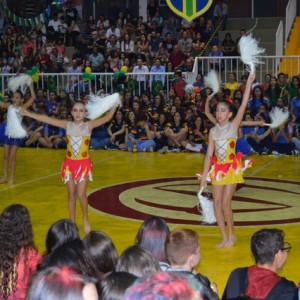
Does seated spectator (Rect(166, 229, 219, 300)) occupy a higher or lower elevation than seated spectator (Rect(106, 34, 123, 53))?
lower

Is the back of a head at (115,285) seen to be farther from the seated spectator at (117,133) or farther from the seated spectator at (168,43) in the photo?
the seated spectator at (168,43)

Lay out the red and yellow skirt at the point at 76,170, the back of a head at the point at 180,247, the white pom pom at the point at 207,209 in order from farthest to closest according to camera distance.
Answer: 1. the red and yellow skirt at the point at 76,170
2. the white pom pom at the point at 207,209
3. the back of a head at the point at 180,247

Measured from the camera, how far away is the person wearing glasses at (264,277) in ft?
14.2

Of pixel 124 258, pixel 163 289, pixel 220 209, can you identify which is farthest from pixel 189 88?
pixel 163 289

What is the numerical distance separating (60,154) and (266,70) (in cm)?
569

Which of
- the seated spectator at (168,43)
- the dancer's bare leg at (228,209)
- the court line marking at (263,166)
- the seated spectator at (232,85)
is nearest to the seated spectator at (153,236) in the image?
the dancer's bare leg at (228,209)

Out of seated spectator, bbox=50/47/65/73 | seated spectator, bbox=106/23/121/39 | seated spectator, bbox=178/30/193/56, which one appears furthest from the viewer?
seated spectator, bbox=106/23/121/39

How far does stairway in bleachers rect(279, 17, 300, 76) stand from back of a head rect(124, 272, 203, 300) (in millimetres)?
14875

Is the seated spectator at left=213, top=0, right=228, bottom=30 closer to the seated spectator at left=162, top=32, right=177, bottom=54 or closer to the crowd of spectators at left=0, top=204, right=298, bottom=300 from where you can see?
the seated spectator at left=162, top=32, right=177, bottom=54

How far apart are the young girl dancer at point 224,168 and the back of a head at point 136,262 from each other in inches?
166

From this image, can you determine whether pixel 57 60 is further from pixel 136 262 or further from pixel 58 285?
pixel 58 285

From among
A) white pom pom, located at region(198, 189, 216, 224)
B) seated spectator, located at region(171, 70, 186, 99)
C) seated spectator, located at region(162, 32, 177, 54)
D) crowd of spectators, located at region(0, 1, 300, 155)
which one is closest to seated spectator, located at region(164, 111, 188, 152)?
crowd of spectators, located at region(0, 1, 300, 155)

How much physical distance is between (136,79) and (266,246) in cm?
1284

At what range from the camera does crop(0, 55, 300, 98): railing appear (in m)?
17.0
